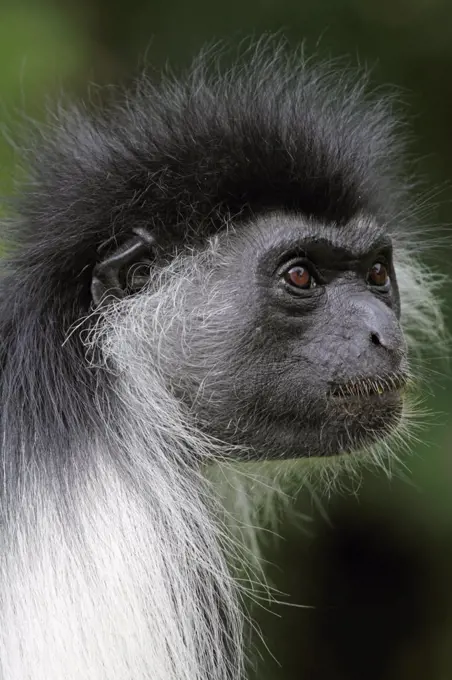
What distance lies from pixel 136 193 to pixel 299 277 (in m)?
0.44

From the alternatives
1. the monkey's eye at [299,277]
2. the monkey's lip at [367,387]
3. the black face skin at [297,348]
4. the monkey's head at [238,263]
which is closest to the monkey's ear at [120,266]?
the monkey's head at [238,263]

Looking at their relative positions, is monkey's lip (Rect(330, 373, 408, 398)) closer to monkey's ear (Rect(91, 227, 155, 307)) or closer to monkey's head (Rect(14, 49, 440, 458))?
monkey's head (Rect(14, 49, 440, 458))

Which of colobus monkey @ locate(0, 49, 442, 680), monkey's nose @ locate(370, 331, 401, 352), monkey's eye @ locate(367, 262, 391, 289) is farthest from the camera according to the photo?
monkey's eye @ locate(367, 262, 391, 289)

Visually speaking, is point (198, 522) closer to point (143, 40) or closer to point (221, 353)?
point (221, 353)

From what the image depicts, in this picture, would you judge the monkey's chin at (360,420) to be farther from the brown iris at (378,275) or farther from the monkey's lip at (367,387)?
the brown iris at (378,275)

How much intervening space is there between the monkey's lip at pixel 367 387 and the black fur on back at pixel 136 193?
42 centimetres

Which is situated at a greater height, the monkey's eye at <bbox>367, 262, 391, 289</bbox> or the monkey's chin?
the monkey's eye at <bbox>367, 262, 391, 289</bbox>

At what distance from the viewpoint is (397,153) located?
2.92m

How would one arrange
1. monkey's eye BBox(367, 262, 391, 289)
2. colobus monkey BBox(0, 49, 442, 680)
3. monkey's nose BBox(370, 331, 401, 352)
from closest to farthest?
1. colobus monkey BBox(0, 49, 442, 680)
2. monkey's nose BBox(370, 331, 401, 352)
3. monkey's eye BBox(367, 262, 391, 289)

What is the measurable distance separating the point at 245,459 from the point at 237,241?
0.55m

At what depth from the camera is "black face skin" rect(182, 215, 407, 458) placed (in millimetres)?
2316

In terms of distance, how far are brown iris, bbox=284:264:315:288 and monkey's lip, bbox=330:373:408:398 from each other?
0.25 m

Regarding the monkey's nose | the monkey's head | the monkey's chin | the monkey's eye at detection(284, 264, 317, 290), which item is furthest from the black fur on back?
→ the monkey's chin

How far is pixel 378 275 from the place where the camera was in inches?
101
